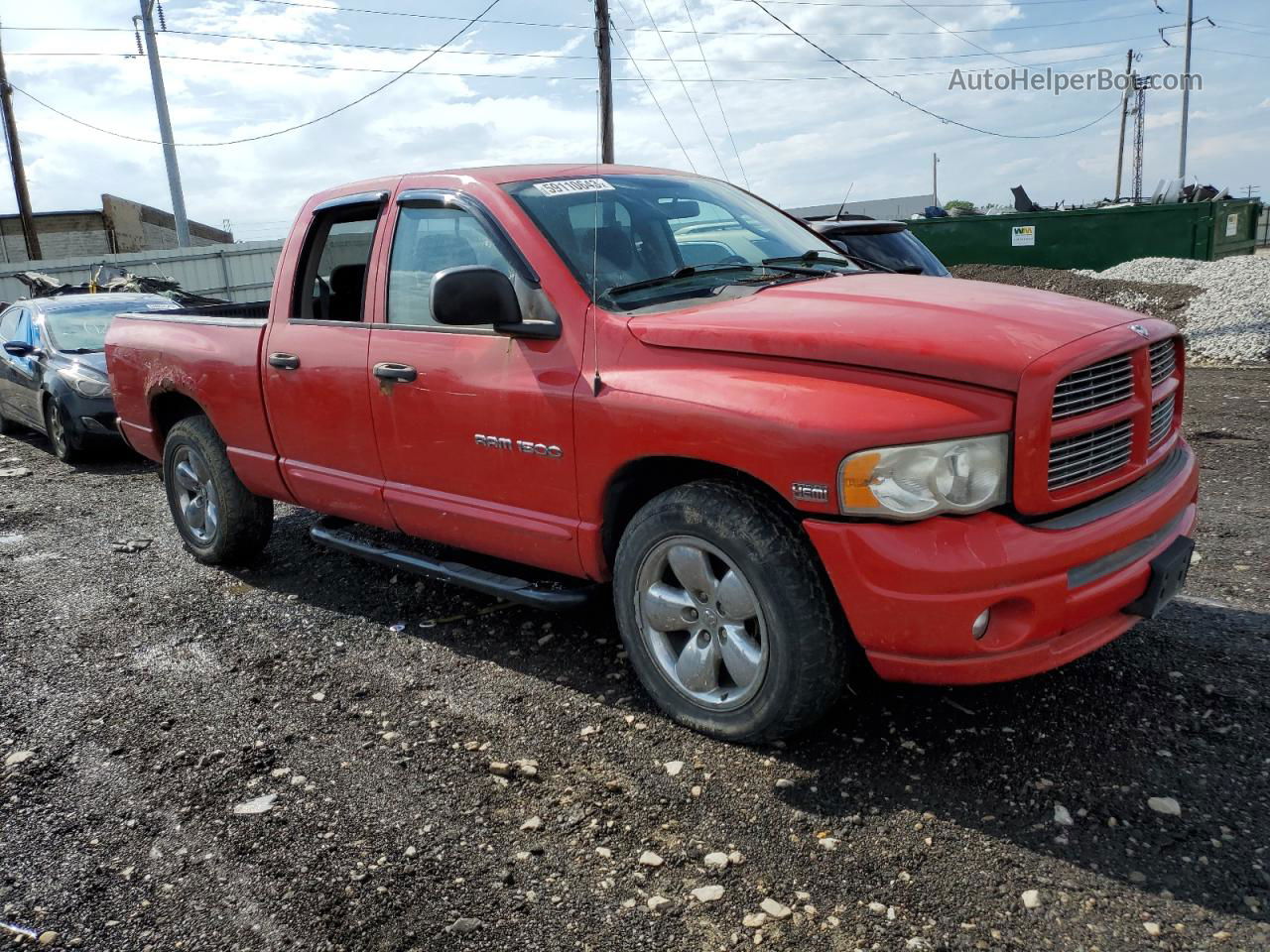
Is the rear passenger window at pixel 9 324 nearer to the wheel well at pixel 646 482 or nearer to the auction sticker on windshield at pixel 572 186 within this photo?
the auction sticker on windshield at pixel 572 186

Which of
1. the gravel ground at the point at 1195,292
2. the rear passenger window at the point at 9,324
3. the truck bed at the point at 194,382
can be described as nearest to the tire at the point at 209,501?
the truck bed at the point at 194,382

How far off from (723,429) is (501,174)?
1.73 metres

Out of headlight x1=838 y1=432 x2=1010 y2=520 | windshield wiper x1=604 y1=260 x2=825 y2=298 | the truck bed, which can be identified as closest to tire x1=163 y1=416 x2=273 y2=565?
the truck bed

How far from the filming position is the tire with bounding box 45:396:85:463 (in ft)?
30.0

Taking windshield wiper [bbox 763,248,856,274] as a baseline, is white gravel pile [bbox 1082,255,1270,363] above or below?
below

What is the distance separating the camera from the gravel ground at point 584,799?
2.59 meters

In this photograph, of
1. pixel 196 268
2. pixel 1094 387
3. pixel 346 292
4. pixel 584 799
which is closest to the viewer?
pixel 1094 387

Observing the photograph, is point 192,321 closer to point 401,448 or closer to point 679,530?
point 401,448

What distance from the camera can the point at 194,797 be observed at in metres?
3.31

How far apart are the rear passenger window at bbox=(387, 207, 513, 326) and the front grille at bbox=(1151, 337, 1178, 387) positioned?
7.83ft

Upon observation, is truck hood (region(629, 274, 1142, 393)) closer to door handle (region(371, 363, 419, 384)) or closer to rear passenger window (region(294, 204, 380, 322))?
door handle (region(371, 363, 419, 384))

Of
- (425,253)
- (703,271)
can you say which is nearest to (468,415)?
(425,253)

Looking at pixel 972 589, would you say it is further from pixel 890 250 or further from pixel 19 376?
pixel 19 376

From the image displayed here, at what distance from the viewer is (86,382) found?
9.23m
